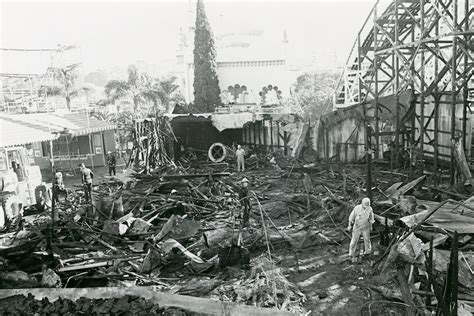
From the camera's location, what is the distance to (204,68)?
114 ft

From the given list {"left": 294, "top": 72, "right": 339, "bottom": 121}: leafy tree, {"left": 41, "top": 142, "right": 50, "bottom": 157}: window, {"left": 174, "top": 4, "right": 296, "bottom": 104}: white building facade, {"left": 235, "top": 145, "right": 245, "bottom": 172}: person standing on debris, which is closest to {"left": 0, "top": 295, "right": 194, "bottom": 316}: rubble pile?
{"left": 235, "top": 145, "right": 245, "bottom": 172}: person standing on debris

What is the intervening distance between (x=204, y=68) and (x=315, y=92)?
12846 millimetres

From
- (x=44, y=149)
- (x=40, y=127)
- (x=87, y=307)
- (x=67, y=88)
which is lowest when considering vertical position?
(x=87, y=307)

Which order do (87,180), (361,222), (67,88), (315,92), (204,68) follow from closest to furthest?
(361,222) → (87,180) → (204,68) → (67,88) → (315,92)

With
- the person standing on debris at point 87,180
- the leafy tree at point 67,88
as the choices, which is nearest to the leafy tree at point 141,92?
the leafy tree at point 67,88

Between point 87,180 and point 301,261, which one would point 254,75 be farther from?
point 301,261

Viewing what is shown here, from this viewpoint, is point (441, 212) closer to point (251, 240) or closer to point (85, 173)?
point (251, 240)

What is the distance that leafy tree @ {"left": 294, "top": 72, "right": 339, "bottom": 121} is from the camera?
35312 millimetres

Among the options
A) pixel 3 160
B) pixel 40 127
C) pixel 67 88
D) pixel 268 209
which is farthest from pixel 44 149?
pixel 268 209

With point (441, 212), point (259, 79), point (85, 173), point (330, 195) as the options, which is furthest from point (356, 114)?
point (259, 79)

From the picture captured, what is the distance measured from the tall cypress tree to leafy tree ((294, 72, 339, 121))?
8038 mm

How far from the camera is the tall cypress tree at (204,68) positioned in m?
34.4

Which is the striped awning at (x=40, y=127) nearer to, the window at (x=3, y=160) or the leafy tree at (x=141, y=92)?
the window at (x=3, y=160)

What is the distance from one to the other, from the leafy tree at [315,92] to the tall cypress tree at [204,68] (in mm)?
8038
